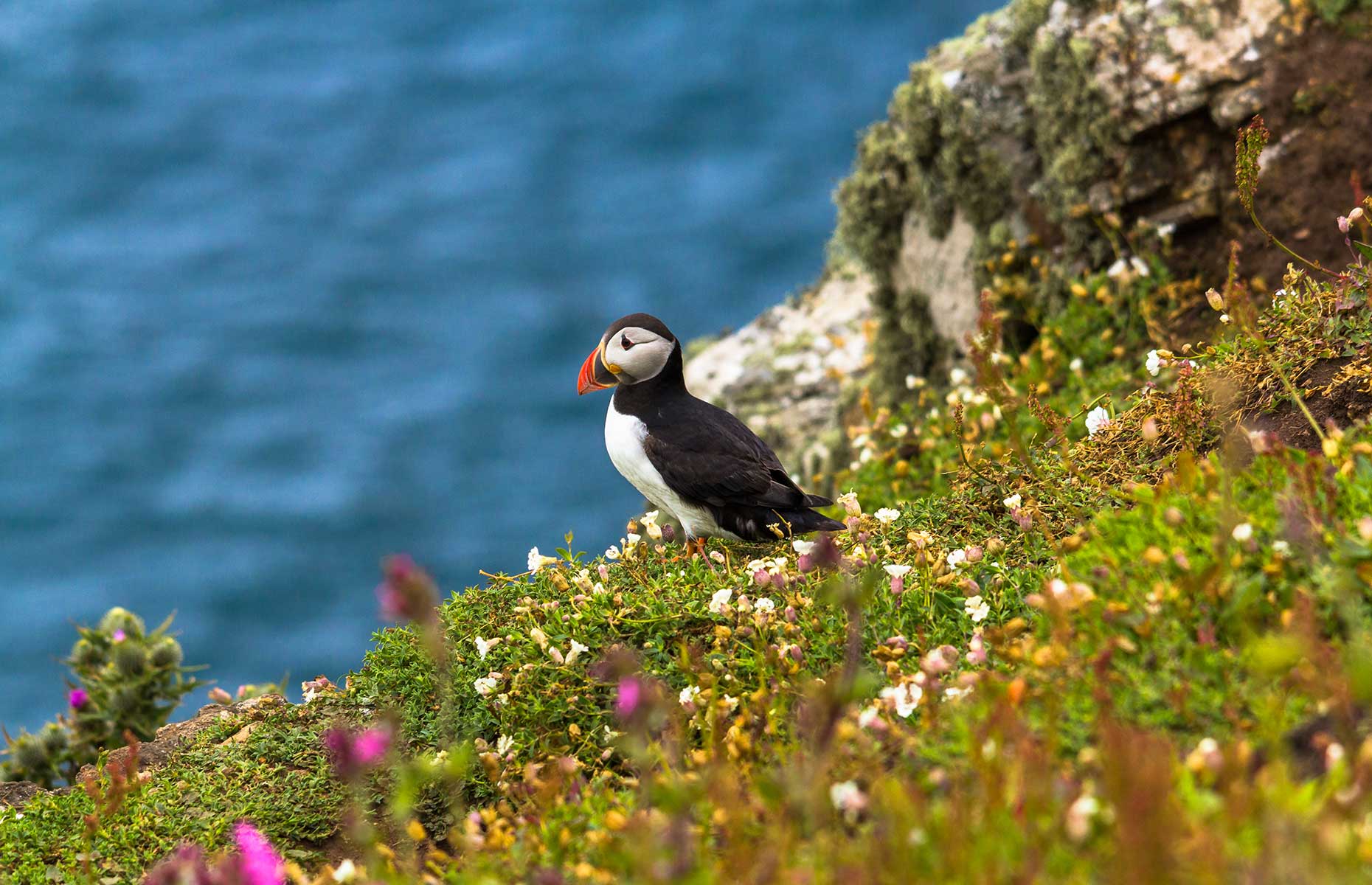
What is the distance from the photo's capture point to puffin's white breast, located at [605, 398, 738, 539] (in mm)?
6074

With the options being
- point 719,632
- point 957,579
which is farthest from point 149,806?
point 957,579

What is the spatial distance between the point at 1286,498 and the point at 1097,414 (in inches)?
71.8

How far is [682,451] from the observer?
19.9ft

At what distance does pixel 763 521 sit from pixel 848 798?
3069 mm

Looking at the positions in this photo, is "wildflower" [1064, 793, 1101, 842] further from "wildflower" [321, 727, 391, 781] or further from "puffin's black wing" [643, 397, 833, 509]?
"puffin's black wing" [643, 397, 833, 509]

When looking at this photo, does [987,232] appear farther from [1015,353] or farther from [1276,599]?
[1276,599]

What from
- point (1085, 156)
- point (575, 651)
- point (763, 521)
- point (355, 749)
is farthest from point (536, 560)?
point (1085, 156)

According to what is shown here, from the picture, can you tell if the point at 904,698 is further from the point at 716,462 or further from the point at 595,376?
the point at 595,376

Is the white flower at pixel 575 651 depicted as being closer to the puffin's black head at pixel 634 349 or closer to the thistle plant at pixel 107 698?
the puffin's black head at pixel 634 349

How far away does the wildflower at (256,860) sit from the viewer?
2.88 m

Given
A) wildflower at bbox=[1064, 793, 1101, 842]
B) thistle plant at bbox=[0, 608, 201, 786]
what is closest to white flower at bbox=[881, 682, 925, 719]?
wildflower at bbox=[1064, 793, 1101, 842]

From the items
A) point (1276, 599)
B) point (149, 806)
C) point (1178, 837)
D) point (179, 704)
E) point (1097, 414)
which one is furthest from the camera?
point (179, 704)

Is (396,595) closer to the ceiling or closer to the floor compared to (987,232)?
closer to the floor

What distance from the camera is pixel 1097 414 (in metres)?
5.38
